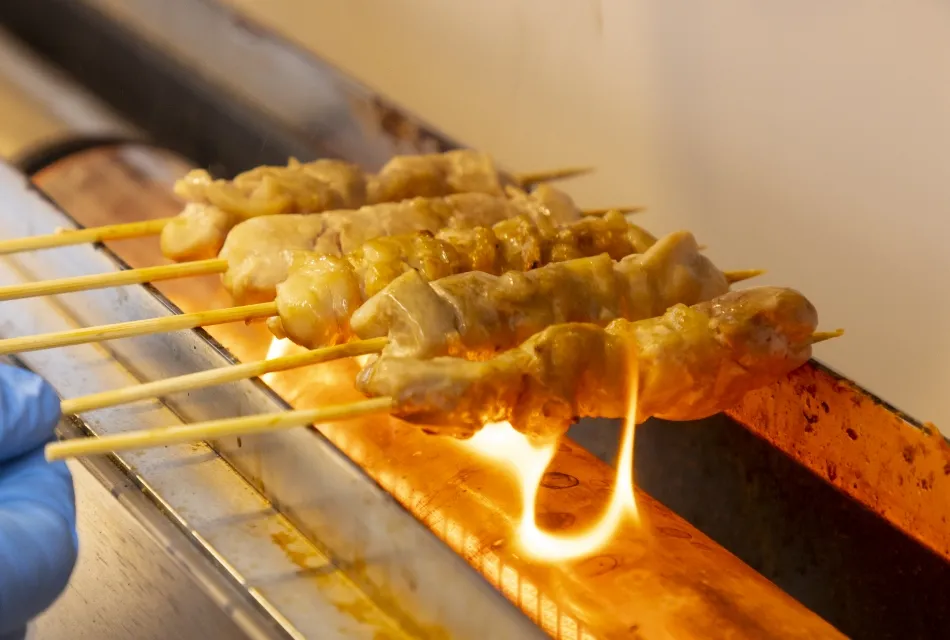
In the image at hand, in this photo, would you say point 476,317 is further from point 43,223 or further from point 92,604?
point 43,223

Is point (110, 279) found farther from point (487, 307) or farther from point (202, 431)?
point (487, 307)

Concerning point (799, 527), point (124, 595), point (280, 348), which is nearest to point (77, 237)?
point (280, 348)

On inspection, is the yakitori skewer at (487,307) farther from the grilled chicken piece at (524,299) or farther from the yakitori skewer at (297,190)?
the yakitori skewer at (297,190)

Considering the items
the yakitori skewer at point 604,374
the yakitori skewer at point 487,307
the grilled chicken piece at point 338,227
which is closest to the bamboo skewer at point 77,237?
the grilled chicken piece at point 338,227

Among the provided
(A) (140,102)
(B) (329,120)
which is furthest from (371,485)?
(A) (140,102)

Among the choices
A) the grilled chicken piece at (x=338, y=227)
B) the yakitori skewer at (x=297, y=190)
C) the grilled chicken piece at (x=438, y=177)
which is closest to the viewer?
the grilled chicken piece at (x=338, y=227)

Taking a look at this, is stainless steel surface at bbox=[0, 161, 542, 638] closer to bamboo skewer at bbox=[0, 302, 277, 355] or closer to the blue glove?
bamboo skewer at bbox=[0, 302, 277, 355]
